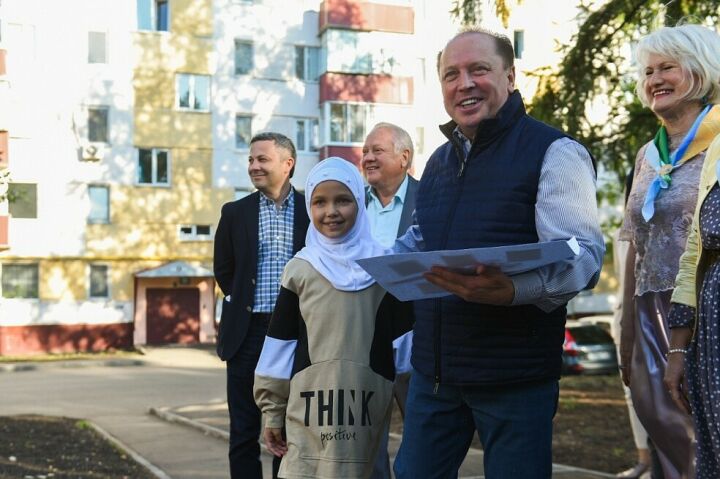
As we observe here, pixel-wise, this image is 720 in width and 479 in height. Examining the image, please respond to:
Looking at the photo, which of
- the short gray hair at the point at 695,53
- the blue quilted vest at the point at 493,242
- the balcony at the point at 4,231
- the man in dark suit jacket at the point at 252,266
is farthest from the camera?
the balcony at the point at 4,231

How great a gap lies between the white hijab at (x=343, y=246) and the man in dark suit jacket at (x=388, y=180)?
1467mm

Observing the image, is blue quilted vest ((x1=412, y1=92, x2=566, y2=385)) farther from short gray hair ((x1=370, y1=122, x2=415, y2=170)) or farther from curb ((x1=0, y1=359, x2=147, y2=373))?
curb ((x1=0, y1=359, x2=147, y2=373))

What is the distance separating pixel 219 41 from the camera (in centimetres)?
3588

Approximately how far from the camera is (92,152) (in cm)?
3319

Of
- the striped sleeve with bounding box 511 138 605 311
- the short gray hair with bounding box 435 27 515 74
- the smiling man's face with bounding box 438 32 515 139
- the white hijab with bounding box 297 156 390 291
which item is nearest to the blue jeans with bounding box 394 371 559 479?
the striped sleeve with bounding box 511 138 605 311

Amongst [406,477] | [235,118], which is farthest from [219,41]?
[406,477]

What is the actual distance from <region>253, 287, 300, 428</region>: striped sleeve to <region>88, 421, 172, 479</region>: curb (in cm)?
378

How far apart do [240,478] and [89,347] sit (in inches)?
1146

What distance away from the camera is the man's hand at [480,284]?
9.98 ft

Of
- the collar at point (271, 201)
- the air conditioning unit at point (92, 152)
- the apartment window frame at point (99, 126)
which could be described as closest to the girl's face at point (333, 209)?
the collar at point (271, 201)

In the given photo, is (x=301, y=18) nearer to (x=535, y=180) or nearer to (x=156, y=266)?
(x=156, y=266)

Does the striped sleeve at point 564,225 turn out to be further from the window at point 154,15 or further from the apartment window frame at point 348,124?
the window at point 154,15

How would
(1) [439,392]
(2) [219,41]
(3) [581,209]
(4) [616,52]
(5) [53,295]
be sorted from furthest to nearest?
(2) [219,41]
(5) [53,295]
(4) [616,52]
(1) [439,392]
(3) [581,209]

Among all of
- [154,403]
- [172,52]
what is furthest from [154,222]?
[154,403]
